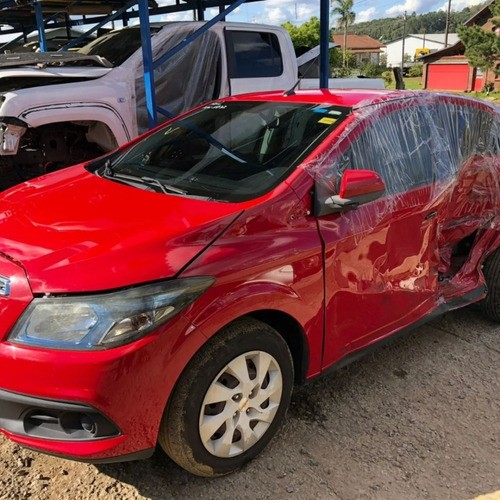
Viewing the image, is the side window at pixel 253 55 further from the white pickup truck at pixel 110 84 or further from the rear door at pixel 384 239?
the rear door at pixel 384 239

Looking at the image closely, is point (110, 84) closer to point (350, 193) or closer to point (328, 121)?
point (328, 121)

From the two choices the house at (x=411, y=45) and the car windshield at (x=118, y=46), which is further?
the house at (x=411, y=45)

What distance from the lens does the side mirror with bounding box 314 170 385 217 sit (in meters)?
2.61

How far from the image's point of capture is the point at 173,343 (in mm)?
2062

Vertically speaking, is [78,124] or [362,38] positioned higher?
[78,124]

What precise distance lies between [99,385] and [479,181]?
115 inches

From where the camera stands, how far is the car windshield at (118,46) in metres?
6.18

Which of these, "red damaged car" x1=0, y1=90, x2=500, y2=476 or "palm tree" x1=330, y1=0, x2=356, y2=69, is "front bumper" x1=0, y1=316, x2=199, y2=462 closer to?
"red damaged car" x1=0, y1=90, x2=500, y2=476

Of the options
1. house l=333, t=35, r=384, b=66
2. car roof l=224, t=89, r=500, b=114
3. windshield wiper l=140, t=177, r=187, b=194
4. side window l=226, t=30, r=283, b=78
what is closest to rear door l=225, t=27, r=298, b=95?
side window l=226, t=30, r=283, b=78

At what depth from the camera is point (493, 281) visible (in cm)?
390

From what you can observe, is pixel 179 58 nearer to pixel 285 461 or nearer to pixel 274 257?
pixel 274 257

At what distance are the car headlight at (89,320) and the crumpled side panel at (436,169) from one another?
3.53 feet

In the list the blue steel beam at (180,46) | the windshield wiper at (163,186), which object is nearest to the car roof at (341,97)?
the windshield wiper at (163,186)

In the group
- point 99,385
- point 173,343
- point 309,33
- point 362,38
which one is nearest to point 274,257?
point 173,343
